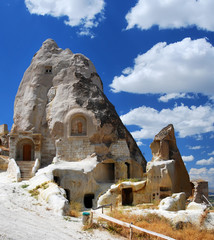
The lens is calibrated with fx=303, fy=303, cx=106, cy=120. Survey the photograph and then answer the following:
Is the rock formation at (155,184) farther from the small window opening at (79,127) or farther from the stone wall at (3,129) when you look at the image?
the stone wall at (3,129)

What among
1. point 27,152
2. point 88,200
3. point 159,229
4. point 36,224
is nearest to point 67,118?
point 27,152

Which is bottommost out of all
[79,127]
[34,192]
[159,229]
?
[159,229]

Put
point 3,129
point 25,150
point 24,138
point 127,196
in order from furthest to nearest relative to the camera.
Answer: point 3,129 → point 25,150 → point 24,138 → point 127,196

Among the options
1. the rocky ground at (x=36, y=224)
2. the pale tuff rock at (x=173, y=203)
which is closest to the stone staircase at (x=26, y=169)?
the rocky ground at (x=36, y=224)

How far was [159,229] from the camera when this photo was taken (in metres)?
10.5

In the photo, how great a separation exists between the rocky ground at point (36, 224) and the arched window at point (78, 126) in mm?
13371

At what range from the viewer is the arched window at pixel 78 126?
2798cm

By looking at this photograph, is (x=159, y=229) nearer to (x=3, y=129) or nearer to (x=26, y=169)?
(x=26, y=169)

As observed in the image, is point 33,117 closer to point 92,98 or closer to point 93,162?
point 92,98

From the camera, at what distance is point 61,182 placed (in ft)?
71.9

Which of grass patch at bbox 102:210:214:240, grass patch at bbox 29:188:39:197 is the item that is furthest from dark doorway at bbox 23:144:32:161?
grass patch at bbox 102:210:214:240

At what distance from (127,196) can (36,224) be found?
1105cm

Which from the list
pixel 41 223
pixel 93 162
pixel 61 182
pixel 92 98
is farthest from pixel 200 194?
pixel 41 223

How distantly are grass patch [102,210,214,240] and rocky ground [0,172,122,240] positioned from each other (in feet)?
1.56
